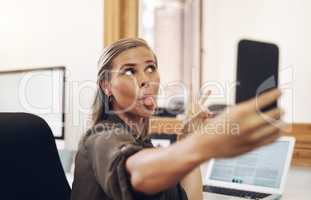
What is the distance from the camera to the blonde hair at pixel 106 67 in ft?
2.27

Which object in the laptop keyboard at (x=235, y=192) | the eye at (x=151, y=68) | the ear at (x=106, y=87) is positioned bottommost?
the laptop keyboard at (x=235, y=192)

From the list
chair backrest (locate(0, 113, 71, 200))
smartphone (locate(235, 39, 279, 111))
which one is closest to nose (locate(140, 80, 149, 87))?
smartphone (locate(235, 39, 279, 111))

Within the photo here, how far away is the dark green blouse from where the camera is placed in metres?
0.50

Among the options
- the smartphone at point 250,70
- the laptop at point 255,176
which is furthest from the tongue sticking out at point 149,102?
the laptop at point 255,176

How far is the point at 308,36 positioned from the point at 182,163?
116 centimetres

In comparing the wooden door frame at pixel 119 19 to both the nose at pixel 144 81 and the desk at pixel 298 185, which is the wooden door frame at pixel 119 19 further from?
the nose at pixel 144 81

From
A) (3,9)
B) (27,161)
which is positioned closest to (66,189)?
(27,161)

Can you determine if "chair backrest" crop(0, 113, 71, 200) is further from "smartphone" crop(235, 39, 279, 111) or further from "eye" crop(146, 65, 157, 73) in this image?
"smartphone" crop(235, 39, 279, 111)

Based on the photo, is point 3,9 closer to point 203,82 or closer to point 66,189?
point 203,82

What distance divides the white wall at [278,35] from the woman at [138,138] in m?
0.57

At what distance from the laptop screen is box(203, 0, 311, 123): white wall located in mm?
187

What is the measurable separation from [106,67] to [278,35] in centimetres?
96

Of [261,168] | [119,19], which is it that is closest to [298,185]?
[261,168]

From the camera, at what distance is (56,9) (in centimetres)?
177
